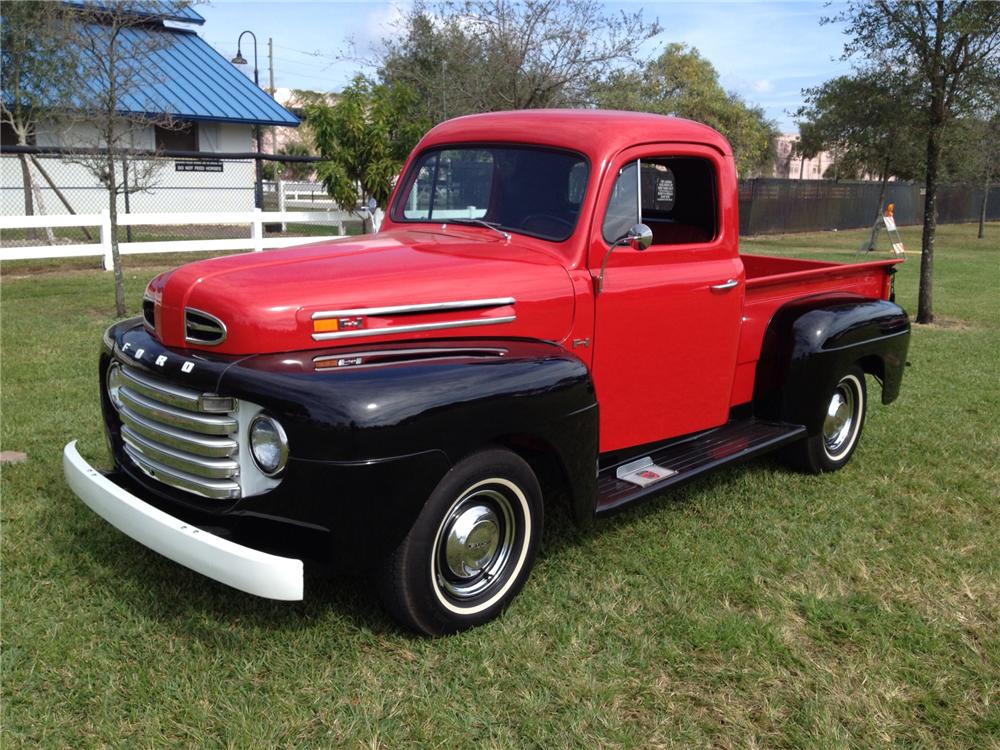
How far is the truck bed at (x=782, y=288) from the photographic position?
189 inches

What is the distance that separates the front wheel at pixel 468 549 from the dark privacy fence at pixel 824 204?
23.5 m

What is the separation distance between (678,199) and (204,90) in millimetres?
18844

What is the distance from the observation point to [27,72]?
16.8 meters

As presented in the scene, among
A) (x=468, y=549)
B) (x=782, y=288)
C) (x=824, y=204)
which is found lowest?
(x=468, y=549)

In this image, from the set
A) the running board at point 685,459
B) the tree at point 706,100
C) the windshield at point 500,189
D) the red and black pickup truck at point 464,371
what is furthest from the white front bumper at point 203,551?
the tree at point 706,100

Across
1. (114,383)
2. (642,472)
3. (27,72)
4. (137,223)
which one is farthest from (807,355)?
(27,72)

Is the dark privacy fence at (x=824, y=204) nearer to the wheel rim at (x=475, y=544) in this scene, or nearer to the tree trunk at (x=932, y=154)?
the tree trunk at (x=932, y=154)

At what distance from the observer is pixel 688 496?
4.91 m

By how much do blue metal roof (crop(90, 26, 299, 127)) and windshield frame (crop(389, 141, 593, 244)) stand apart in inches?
629

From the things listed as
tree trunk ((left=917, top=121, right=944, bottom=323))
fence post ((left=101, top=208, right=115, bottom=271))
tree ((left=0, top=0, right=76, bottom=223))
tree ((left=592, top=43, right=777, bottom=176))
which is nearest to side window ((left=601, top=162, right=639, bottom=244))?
tree trunk ((left=917, top=121, right=944, bottom=323))

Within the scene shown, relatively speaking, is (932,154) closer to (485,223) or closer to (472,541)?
(485,223)

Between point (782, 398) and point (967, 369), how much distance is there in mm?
4373

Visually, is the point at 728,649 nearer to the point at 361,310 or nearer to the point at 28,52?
the point at 361,310

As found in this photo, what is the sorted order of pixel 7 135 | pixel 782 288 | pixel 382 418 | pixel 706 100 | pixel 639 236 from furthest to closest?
1. pixel 706 100
2. pixel 7 135
3. pixel 782 288
4. pixel 639 236
5. pixel 382 418
